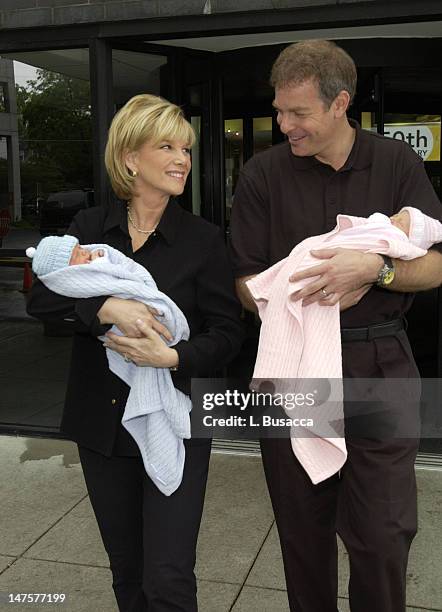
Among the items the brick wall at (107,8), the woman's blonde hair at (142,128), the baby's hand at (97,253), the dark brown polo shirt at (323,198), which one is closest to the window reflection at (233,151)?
the brick wall at (107,8)

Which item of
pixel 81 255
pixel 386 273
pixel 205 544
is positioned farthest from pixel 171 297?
pixel 205 544

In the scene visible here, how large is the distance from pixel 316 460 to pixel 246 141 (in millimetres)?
6038

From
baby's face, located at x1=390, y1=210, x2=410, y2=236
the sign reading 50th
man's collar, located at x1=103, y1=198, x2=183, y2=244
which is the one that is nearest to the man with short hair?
baby's face, located at x1=390, y1=210, x2=410, y2=236

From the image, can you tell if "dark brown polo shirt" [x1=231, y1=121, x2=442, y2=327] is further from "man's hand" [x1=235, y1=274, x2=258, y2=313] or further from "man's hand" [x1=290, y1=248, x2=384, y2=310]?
"man's hand" [x1=290, y1=248, x2=384, y2=310]

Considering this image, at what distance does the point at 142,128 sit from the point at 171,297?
0.56 meters

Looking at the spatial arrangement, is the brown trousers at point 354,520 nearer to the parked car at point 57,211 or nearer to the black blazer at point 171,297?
the black blazer at point 171,297

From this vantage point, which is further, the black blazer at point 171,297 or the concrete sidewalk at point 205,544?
the concrete sidewalk at point 205,544

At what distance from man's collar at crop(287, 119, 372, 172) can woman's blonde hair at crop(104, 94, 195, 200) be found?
391mm

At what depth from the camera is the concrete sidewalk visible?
3.38 metres

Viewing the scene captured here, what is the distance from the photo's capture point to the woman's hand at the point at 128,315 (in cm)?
232

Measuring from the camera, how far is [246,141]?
8039mm

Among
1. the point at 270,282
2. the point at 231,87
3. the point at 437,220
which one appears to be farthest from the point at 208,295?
the point at 231,87

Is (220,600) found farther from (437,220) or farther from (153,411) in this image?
(437,220)

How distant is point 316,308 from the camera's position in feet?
7.68
